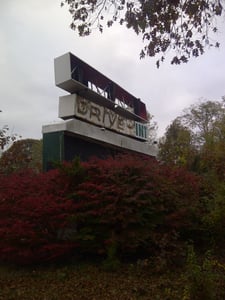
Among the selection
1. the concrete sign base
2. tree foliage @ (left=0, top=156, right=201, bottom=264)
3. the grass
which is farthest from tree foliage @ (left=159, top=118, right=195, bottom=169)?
the grass

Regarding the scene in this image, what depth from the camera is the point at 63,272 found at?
6.42 meters

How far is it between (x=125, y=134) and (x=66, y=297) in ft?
31.3

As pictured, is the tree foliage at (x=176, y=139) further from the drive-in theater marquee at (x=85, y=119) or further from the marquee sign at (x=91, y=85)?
the drive-in theater marquee at (x=85, y=119)

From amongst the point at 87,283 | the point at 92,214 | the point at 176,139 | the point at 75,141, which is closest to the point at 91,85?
the point at 75,141

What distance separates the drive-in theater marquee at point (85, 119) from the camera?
33.6 ft

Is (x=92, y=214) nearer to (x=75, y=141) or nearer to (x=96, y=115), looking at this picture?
(x=75, y=141)

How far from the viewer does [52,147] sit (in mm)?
10234

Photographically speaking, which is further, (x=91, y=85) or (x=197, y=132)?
(x=197, y=132)

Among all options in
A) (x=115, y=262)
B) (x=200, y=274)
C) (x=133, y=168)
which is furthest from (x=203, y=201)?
(x=200, y=274)

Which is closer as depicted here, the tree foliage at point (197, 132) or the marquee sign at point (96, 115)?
the marquee sign at point (96, 115)

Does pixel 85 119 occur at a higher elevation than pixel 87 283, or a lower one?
higher

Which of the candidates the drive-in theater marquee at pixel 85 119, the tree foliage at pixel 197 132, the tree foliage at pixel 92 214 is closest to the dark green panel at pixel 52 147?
the drive-in theater marquee at pixel 85 119

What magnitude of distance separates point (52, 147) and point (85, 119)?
5.14ft

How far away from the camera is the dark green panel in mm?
10062
